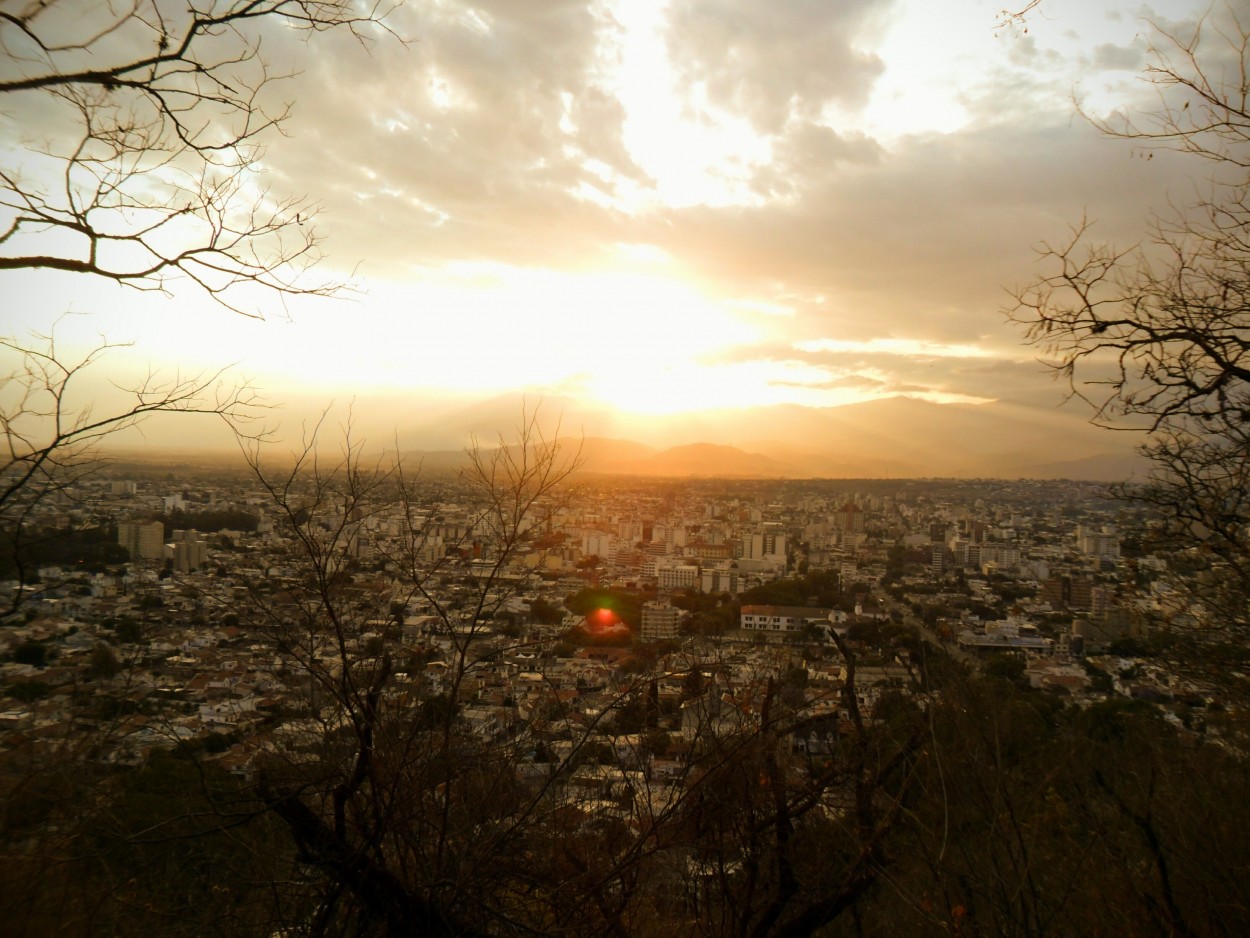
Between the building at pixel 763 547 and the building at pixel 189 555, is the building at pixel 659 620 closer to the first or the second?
the building at pixel 189 555

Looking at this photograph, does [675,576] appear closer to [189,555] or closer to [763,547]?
[763,547]

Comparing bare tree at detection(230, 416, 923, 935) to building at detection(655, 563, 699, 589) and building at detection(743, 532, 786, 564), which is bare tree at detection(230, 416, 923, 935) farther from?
building at detection(743, 532, 786, 564)

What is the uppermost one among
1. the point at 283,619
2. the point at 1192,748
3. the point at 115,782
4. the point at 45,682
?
the point at 283,619

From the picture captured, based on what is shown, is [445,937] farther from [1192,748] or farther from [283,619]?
[1192,748]

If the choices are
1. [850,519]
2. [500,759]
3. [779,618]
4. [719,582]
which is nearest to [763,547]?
[719,582]

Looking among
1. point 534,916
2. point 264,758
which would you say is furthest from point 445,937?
point 264,758

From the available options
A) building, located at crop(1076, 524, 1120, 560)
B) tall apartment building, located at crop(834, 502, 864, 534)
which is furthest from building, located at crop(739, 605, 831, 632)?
tall apartment building, located at crop(834, 502, 864, 534)

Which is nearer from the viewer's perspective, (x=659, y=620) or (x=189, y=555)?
(x=189, y=555)
